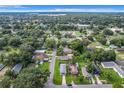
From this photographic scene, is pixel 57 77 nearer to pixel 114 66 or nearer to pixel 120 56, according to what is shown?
pixel 114 66

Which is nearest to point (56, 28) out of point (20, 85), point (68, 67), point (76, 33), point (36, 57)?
point (76, 33)

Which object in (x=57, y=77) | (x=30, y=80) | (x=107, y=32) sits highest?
(x=30, y=80)

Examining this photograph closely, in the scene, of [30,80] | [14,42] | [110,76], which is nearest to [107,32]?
[110,76]

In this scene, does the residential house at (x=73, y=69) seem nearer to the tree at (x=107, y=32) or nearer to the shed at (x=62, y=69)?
the shed at (x=62, y=69)

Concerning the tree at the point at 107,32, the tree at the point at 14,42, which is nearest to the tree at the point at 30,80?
the tree at the point at 14,42

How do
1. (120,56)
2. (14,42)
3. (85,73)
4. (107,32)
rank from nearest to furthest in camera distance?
(85,73) → (120,56) → (14,42) → (107,32)

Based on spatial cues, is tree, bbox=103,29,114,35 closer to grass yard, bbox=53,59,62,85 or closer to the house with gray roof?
the house with gray roof

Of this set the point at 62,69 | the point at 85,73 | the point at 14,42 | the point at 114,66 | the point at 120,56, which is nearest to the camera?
Answer: the point at 85,73

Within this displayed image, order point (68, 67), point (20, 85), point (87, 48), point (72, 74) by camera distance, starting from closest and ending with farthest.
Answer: point (20, 85) → point (72, 74) → point (68, 67) → point (87, 48)

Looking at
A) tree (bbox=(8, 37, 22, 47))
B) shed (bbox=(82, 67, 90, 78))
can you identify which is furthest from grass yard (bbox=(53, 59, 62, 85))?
tree (bbox=(8, 37, 22, 47))
